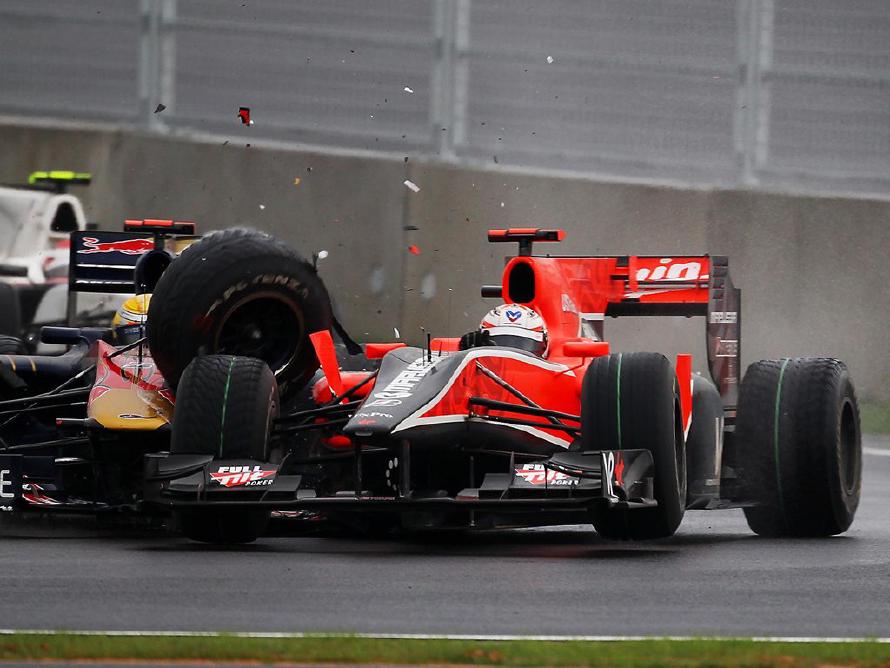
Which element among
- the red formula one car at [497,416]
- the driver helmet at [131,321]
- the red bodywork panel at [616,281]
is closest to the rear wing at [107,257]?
the driver helmet at [131,321]

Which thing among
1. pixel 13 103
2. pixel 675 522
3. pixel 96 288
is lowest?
pixel 675 522

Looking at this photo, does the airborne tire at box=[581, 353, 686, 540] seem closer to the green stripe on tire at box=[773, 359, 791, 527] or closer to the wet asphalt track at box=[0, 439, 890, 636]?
the wet asphalt track at box=[0, 439, 890, 636]

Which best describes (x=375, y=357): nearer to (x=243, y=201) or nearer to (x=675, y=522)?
(x=675, y=522)

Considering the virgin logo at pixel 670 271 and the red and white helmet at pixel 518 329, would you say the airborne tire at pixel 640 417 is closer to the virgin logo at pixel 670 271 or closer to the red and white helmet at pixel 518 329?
the red and white helmet at pixel 518 329

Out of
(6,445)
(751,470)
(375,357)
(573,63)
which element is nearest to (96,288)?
(6,445)

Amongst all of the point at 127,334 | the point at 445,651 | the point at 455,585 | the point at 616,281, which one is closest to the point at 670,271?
the point at 616,281

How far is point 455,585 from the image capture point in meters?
10.3

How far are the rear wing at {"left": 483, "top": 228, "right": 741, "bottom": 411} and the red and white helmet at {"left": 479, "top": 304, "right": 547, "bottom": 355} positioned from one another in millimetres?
449

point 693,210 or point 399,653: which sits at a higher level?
point 693,210

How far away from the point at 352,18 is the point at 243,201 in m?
2.45

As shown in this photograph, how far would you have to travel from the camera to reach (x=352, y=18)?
23484 mm

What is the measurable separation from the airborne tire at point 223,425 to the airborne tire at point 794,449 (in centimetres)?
335

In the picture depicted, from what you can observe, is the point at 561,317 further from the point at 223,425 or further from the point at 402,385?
the point at 223,425

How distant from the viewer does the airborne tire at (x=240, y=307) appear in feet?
44.5
